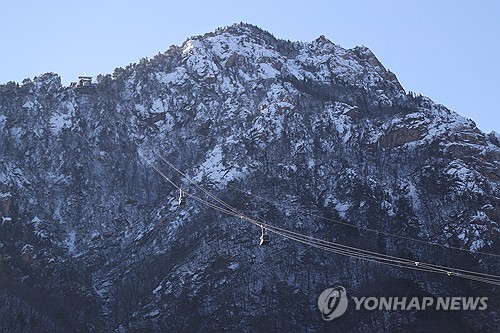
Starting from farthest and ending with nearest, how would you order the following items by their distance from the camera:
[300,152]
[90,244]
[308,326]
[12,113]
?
[12,113], [300,152], [90,244], [308,326]

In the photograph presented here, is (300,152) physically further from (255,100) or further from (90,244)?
(90,244)

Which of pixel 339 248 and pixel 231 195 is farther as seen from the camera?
pixel 231 195

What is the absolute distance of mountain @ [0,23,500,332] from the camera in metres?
90.4

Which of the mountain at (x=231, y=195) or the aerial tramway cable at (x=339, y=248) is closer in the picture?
the aerial tramway cable at (x=339, y=248)

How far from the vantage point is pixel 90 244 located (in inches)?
4072

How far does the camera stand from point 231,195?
10350cm

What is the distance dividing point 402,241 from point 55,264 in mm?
40816

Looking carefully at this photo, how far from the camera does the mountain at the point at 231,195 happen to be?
90.4 m

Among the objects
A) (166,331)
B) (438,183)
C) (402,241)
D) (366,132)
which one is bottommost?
(166,331)

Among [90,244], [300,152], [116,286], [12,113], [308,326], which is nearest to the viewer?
[308,326]

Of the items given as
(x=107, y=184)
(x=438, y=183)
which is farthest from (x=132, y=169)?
(x=438, y=183)

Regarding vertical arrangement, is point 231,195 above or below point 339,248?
above

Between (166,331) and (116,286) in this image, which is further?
(116,286)

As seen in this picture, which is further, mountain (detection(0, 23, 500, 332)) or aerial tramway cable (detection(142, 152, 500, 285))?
mountain (detection(0, 23, 500, 332))
